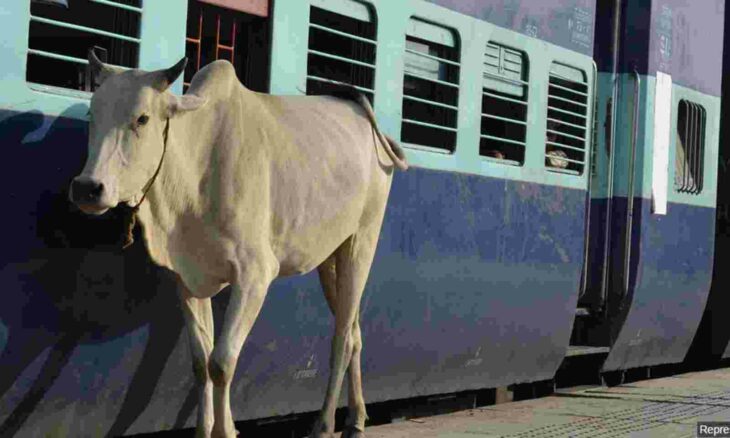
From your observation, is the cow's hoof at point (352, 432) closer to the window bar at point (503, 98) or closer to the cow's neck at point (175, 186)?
the cow's neck at point (175, 186)

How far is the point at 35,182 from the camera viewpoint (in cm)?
621

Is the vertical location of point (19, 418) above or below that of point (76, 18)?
below

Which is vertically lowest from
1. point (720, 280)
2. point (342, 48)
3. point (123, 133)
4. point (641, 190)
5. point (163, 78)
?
point (720, 280)

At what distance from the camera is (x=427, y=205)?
898cm

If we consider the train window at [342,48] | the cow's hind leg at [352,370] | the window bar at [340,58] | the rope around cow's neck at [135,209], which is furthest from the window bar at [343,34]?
the rope around cow's neck at [135,209]

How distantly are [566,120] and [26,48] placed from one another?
217 inches

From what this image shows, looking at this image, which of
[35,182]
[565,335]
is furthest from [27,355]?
[565,335]

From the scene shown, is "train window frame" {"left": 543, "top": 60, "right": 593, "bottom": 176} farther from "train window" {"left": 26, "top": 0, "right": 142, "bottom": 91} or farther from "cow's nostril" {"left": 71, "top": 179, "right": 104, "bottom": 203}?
"cow's nostril" {"left": 71, "top": 179, "right": 104, "bottom": 203}

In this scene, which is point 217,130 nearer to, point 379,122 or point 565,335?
point 379,122

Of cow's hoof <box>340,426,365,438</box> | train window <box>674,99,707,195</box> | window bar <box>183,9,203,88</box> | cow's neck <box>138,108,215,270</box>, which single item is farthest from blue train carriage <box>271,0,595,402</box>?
train window <box>674,99,707,195</box>

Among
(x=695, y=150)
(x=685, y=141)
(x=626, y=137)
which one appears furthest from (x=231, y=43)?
(x=695, y=150)

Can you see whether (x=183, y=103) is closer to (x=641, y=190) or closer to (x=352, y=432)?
(x=352, y=432)

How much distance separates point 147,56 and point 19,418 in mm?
1710

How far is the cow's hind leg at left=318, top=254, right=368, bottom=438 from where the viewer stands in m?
7.96
